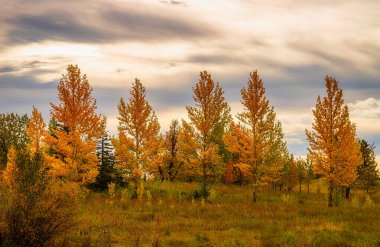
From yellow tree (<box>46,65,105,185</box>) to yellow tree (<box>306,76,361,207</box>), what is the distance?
662 inches

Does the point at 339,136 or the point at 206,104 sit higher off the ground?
the point at 206,104

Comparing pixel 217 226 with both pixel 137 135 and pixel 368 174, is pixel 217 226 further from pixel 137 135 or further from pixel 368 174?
pixel 368 174

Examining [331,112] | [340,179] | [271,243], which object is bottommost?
[271,243]

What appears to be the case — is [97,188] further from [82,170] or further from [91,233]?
[91,233]

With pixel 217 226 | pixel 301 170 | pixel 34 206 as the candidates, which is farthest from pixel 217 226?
pixel 301 170

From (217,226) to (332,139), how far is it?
13879mm

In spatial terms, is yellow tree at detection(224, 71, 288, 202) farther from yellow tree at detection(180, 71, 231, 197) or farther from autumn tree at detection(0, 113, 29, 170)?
autumn tree at detection(0, 113, 29, 170)

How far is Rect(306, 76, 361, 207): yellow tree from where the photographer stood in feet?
88.3

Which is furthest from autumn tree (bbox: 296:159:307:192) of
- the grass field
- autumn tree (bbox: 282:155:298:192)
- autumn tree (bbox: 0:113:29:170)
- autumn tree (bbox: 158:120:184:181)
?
autumn tree (bbox: 0:113:29:170)

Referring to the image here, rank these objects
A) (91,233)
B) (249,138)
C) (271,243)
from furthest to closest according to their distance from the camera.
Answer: (249,138) → (91,233) → (271,243)

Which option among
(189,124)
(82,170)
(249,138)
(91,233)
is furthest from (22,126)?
(91,233)

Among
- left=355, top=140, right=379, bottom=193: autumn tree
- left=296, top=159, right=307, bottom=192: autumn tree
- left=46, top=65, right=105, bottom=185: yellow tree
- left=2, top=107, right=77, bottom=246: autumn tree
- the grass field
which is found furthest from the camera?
left=296, top=159, right=307, bottom=192: autumn tree

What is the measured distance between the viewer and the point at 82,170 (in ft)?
96.0

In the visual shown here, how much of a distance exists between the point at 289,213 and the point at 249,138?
7.77m
